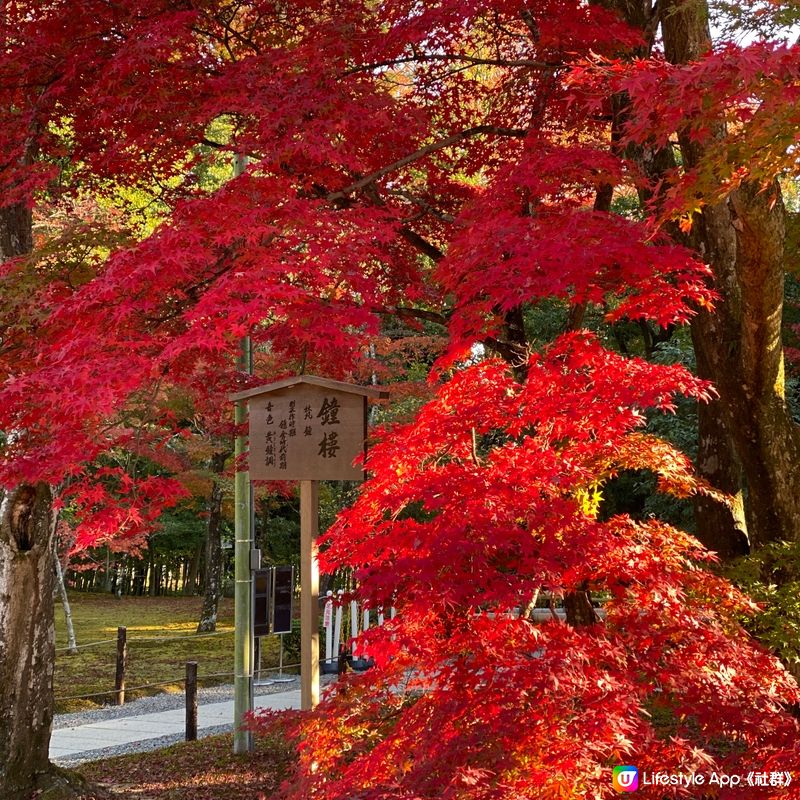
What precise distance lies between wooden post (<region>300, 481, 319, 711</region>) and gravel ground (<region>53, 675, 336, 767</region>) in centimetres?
366

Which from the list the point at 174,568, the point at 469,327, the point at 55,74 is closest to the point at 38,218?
the point at 55,74

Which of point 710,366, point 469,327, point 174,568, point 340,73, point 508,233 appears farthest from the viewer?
point 174,568

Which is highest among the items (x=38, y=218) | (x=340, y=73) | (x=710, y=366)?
(x=38, y=218)

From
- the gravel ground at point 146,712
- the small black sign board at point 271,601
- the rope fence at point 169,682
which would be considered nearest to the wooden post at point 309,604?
the small black sign board at point 271,601

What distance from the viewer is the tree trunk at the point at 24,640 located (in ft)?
22.6

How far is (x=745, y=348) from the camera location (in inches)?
255

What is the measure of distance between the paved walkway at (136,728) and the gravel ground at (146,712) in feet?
0.53

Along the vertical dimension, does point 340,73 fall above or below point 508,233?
above

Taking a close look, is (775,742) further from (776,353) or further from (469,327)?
(776,353)

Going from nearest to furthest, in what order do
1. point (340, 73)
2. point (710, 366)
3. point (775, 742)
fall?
point (775, 742) < point (340, 73) < point (710, 366)

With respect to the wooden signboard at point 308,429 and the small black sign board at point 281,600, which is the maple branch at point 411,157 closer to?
the wooden signboard at point 308,429

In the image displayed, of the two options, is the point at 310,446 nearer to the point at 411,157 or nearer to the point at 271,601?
the point at 411,157

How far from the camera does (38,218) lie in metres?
13.2

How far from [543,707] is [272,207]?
3291 mm
